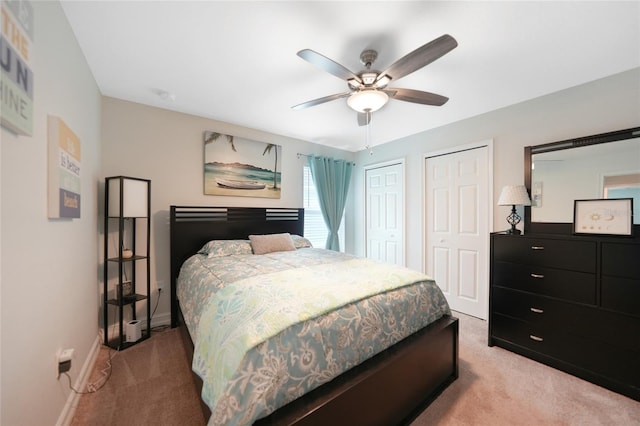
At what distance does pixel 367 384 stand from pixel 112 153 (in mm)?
3138

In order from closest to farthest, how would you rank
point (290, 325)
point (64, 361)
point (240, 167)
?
1. point (290, 325)
2. point (64, 361)
3. point (240, 167)

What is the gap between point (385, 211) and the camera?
4102 millimetres

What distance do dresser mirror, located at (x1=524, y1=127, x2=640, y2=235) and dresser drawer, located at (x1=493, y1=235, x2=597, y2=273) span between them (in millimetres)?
386

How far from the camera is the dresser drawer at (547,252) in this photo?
6.18ft

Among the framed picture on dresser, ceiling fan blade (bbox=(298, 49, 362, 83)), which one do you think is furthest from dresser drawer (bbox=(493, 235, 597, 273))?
ceiling fan blade (bbox=(298, 49, 362, 83))

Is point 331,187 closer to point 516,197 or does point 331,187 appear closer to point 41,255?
point 516,197

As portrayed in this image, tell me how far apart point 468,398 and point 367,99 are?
2273 mm

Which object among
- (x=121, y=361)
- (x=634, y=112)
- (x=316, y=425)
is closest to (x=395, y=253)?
(x=634, y=112)

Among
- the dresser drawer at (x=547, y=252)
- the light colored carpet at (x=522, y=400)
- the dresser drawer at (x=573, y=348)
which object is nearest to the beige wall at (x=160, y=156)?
the light colored carpet at (x=522, y=400)

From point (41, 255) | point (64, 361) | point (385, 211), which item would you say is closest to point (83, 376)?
point (64, 361)

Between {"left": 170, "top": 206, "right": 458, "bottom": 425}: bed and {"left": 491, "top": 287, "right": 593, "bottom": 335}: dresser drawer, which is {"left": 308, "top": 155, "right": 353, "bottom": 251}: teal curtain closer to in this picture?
→ {"left": 170, "top": 206, "right": 458, "bottom": 425}: bed

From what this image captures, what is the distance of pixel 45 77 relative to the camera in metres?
1.24

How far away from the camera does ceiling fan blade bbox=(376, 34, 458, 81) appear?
52.0 inches

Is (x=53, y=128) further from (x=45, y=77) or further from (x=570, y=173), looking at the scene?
(x=570, y=173)
